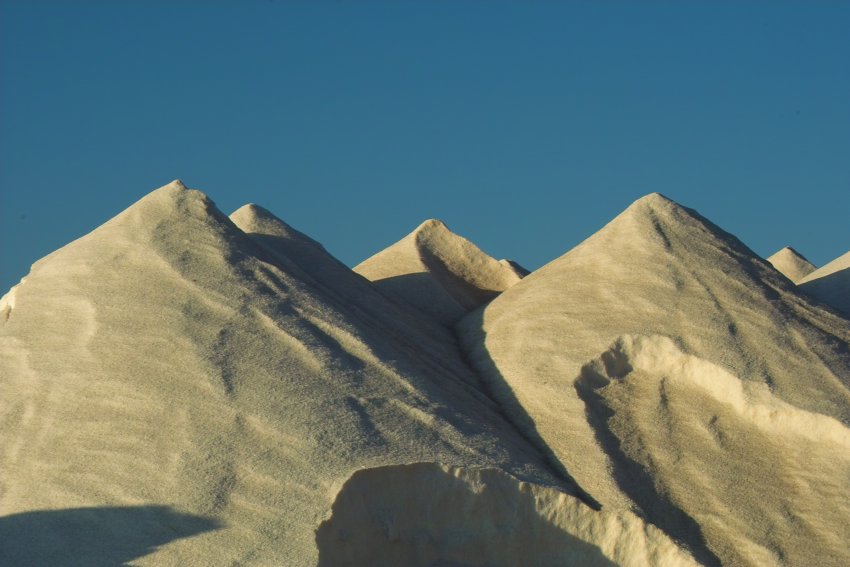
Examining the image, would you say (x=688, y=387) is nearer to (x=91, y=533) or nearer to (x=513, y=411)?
(x=513, y=411)

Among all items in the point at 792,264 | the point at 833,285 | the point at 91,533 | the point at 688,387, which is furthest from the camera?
the point at 792,264

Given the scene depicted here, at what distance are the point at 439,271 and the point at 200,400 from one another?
834cm

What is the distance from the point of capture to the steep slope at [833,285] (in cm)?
1734

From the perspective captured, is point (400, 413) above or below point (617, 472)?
above

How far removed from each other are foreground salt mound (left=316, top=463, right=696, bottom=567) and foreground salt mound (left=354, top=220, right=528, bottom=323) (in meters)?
6.25

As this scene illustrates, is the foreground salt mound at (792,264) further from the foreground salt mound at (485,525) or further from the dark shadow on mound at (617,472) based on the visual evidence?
the foreground salt mound at (485,525)

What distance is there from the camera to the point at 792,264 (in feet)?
78.6

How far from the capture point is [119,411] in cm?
1052

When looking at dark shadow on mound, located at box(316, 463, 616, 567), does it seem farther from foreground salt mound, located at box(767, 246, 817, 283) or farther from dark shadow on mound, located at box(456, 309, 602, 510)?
foreground salt mound, located at box(767, 246, 817, 283)

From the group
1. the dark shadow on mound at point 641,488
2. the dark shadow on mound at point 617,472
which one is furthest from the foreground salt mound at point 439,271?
the dark shadow on mound at point 641,488

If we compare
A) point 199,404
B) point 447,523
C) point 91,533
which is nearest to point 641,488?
point 447,523

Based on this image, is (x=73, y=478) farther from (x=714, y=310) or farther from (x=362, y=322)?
(x=714, y=310)

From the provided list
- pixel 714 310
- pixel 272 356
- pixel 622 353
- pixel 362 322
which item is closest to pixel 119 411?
pixel 272 356

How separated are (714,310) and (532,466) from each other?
378 centimetres
